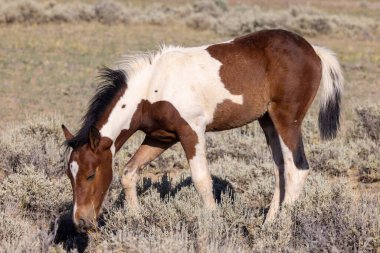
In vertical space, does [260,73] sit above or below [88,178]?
above

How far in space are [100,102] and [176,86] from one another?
2.40 feet

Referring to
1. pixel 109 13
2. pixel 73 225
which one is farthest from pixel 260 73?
pixel 109 13

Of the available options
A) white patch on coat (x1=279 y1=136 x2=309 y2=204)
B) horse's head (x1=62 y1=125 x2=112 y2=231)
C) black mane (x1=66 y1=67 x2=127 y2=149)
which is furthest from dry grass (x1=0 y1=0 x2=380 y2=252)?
black mane (x1=66 y1=67 x2=127 y2=149)

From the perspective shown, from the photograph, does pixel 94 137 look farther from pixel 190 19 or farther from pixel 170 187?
pixel 190 19

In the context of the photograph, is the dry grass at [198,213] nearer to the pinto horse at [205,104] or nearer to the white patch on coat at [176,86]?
the pinto horse at [205,104]

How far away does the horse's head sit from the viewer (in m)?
5.02

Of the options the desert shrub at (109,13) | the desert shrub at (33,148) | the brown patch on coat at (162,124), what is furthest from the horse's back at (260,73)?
the desert shrub at (109,13)

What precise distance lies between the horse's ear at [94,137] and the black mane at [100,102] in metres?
0.06

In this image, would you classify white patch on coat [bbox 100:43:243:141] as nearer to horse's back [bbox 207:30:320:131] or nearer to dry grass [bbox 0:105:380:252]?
horse's back [bbox 207:30:320:131]

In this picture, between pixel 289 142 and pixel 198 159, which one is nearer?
pixel 198 159

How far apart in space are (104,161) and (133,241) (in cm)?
110

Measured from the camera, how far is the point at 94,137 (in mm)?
5098

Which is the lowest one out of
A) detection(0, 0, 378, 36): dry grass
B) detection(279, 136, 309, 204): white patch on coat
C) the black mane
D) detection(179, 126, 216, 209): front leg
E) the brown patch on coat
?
detection(0, 0, 378, 36): dry grass

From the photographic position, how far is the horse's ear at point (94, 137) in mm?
5035
